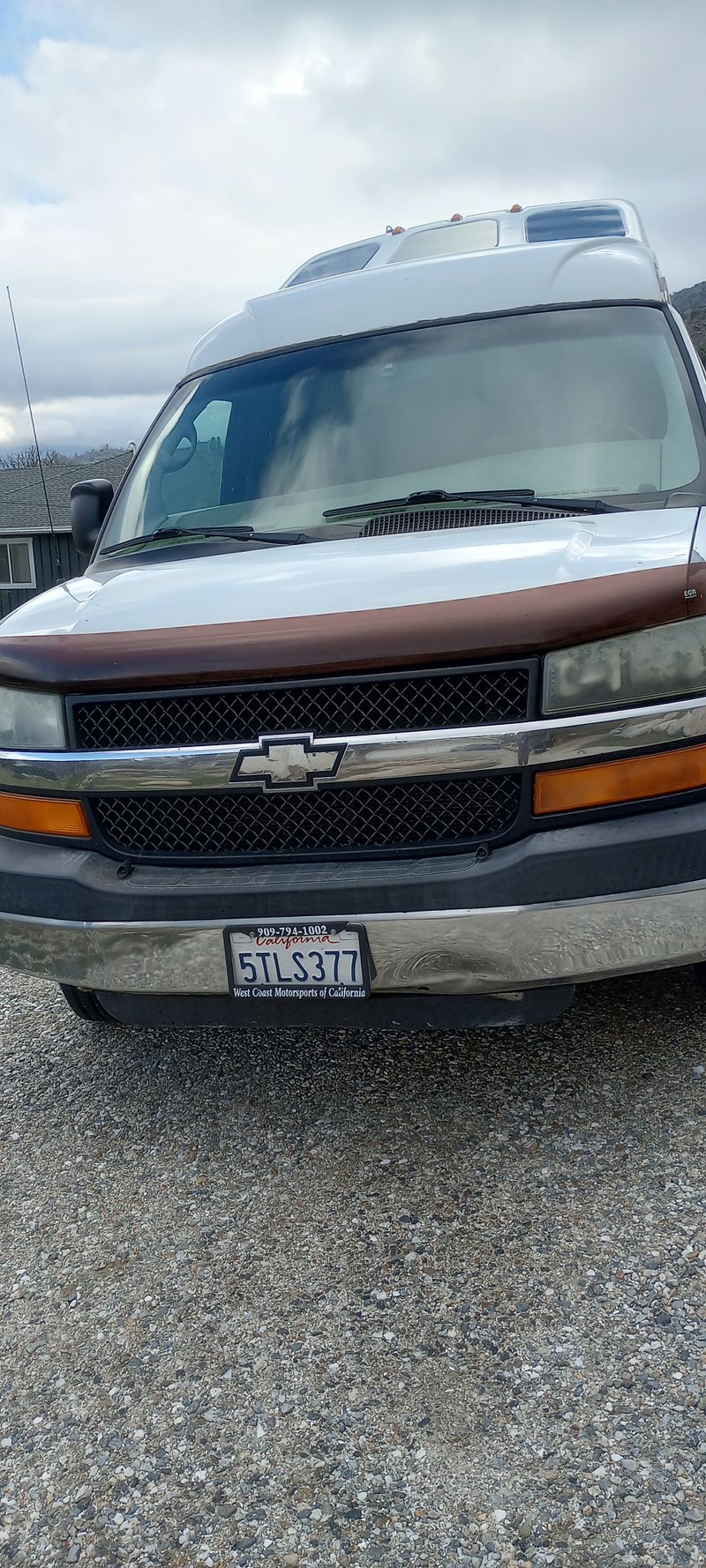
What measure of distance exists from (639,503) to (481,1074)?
167cm

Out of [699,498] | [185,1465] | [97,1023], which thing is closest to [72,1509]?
[185,1465]

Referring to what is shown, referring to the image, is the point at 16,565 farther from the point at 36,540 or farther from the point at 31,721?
the point at 31,721

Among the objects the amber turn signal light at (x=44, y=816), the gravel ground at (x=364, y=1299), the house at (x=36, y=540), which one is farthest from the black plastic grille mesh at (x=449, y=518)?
the house at (x=36, y=540)

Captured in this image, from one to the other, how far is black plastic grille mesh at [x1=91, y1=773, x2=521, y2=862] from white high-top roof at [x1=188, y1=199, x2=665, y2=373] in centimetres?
212

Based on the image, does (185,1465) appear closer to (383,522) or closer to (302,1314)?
(302,1314)

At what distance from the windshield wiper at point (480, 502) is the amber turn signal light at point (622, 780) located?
0.93m

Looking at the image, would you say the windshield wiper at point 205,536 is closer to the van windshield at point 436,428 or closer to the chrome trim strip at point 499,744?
the van windshield at point 436,428

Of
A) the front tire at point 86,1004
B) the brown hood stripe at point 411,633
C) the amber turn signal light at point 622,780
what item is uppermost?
the brown hood stripe at point 411,633

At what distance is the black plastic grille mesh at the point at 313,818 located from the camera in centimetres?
273

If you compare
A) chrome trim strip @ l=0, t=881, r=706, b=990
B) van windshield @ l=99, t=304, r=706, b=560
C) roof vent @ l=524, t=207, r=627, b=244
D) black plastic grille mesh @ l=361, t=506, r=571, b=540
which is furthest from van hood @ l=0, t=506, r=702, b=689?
roof vent @ l=524, t=207, r=627, b=244

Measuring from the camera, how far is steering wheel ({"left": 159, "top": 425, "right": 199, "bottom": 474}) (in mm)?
4223

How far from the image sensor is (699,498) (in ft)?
10.6

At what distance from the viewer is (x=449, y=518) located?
11.1 feet

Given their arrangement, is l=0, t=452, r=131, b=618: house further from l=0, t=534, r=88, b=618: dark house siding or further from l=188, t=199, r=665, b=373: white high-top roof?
l=188, t=199, r=665, b=373: white high-top roof
